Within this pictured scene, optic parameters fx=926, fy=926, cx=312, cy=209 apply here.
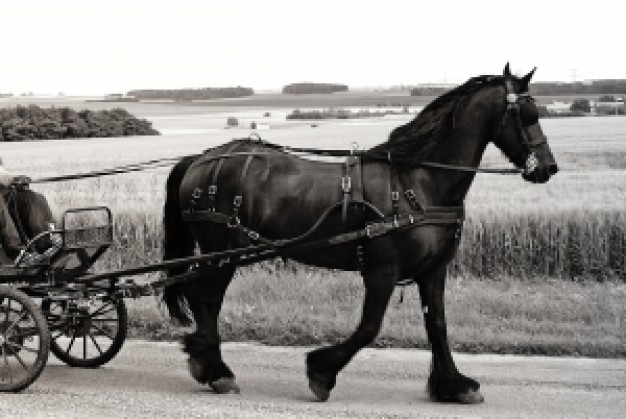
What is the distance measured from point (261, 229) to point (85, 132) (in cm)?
4380

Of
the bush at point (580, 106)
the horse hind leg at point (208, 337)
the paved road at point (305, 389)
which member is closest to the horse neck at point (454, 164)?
the paved road at point (305, 389)

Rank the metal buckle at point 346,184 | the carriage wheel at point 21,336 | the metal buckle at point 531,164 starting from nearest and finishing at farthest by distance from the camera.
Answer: the metal buckle at point 531,164, the metal buckle at point 346,184, the carriage wheel at point 21,336

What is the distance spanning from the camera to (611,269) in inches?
491

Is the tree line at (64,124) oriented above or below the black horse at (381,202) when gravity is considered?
below

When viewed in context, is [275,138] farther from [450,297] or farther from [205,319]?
[205,319]

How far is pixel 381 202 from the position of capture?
6.91m

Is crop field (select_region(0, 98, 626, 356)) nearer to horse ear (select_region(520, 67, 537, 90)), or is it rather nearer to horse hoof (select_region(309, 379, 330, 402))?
horse hoof (select_region(309, 379, 330, 402))

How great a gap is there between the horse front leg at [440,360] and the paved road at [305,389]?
0.33ft

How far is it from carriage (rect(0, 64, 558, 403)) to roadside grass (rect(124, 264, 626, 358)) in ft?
2.73

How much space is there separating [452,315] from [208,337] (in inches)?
130

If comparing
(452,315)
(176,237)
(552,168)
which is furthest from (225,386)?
(452,315)

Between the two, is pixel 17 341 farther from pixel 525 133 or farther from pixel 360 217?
pixel 525 133

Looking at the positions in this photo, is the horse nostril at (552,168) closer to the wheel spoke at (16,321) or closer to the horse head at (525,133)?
the horse head at (525,133)

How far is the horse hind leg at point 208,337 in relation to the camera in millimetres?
Result: 7324
